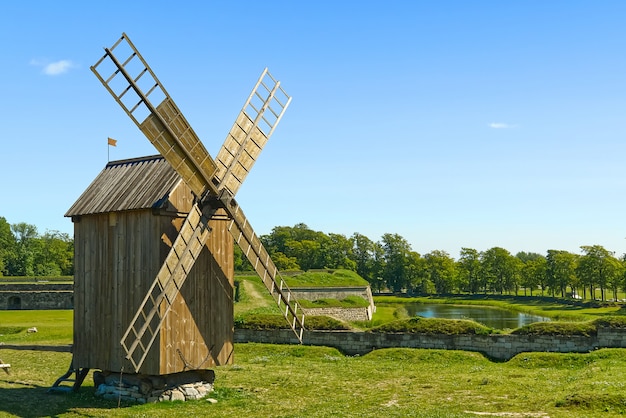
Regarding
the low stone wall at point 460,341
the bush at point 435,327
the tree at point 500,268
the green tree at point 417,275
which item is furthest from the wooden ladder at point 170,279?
the green tree at point 417,275

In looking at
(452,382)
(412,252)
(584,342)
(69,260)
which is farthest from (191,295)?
(412,252)

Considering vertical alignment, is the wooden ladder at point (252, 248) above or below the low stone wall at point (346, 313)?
above

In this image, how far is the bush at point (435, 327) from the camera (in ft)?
92.6

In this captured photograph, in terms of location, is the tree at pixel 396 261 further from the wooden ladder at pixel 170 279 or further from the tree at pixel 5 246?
the wooden ladder at pixel 170 279

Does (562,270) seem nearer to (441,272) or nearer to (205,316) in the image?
(441,272)

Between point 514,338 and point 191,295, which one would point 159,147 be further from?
point 514,338

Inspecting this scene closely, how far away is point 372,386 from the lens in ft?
66.1

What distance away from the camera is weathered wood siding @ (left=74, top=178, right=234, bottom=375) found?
1705cm

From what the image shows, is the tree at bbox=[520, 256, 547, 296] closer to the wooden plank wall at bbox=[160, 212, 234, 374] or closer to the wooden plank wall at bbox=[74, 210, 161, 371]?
the wooden plank wall at bbox=[160, 212, 234, 374]

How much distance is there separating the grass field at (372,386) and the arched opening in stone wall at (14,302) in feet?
119

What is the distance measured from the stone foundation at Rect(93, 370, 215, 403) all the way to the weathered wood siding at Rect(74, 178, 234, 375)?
629 mm

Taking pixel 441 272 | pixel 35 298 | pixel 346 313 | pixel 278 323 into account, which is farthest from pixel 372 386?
pixel 441 272

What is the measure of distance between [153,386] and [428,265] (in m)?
109

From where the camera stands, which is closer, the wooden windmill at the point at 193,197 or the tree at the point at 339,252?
the wooden windmill at the point at 193,197
